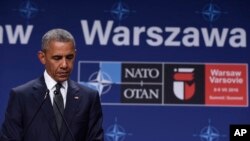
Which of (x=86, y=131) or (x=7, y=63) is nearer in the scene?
(x=86, y=131)

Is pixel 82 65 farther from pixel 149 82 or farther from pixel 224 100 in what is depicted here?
pixel 224 100

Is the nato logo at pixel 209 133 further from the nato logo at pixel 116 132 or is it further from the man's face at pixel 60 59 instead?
the man's face at pixel 60 59

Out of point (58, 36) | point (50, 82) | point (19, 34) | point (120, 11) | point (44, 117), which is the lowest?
point (44, 117)

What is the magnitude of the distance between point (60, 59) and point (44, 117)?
0.61ft

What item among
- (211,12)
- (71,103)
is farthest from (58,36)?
(211,12)

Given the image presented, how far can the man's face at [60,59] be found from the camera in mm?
1880

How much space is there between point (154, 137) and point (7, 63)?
1.18 meters

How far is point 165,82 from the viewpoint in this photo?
14.1 ft

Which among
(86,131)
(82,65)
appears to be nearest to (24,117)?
(86,131)

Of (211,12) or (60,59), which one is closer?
(60,59)

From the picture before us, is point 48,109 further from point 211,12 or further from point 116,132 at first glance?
point 211,12

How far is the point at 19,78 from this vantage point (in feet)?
14.3

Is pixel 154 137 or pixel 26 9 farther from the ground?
pixel 26 9

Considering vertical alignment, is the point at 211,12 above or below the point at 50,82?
above
